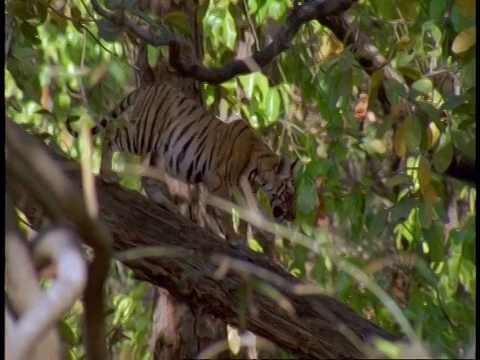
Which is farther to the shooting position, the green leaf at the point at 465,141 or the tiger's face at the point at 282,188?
the tiger's face at the point at 282,188

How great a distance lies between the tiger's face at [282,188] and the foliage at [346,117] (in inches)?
2.9

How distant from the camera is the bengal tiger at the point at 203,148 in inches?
122

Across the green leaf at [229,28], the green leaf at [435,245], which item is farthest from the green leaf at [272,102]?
the green leaf at [435,245]

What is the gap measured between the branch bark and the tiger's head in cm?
150

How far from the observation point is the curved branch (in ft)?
5.91

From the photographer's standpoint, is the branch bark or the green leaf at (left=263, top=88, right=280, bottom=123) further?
the green leaf at (left=263, top=88, right=280, bottom=123)

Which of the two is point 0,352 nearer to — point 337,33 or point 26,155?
point 26,155

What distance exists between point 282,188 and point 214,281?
6.24ft

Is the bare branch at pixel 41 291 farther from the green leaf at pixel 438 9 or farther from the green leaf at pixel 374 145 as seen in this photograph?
the green leaf at pixel 374 145

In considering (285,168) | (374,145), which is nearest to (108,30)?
(374,145)

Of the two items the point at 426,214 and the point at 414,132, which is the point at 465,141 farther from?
the point at 426,214

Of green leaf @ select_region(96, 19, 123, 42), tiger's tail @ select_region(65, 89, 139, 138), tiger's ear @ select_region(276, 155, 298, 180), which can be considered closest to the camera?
green leaf @ select_region(96, 19, 123, 42)

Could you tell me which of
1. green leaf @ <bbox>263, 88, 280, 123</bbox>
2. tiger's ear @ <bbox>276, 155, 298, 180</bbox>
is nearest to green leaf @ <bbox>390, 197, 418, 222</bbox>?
green leaf @ <bbox>263, 88, 280, 123</bbox>

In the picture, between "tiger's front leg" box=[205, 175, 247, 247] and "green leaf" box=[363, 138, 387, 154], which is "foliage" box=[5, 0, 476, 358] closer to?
"green leaf" box=[363, 138, 387, 154]
